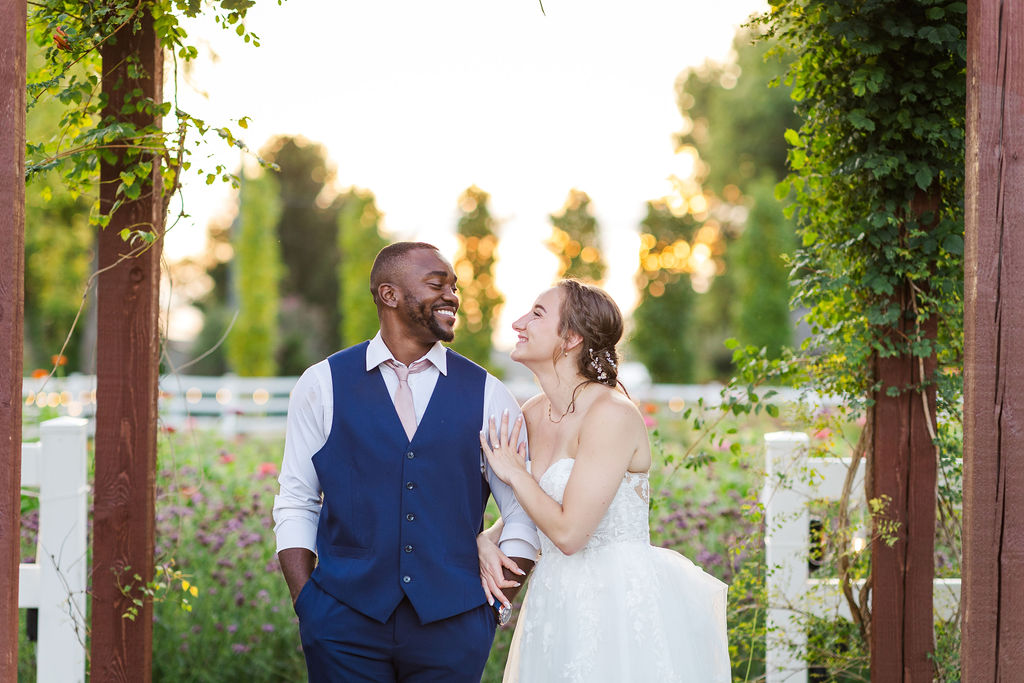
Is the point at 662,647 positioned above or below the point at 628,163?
below

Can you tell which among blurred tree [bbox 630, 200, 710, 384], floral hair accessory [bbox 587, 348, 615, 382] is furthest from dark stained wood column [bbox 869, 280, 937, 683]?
blurred tree [bbox 630, 200, 710, 384]

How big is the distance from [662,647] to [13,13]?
7.83ft

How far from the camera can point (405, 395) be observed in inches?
107

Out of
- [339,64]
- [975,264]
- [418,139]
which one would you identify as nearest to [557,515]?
[975,264]

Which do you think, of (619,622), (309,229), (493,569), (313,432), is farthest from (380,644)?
(309,229)

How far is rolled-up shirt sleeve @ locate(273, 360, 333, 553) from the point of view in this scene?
270 centimetres

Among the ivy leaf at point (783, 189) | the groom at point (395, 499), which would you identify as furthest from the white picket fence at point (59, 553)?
the ivy leaf at point (783, 189)

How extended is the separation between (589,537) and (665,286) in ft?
40.4

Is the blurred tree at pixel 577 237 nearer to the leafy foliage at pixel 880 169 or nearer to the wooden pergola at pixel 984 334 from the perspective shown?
the leafy foliage at pixel 880 169

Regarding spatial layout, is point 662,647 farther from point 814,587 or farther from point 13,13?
point 13,13

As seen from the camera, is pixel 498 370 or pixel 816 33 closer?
pixel 816 33

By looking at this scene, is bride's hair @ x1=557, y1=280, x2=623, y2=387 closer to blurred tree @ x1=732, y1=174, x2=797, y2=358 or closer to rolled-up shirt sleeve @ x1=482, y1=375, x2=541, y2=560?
rolled-up shirt sleeve @ x1=482, y1=375, x2=541, y2=560

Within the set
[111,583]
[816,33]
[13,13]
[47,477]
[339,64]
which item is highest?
[339,64]

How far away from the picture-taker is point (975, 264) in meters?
2.40
